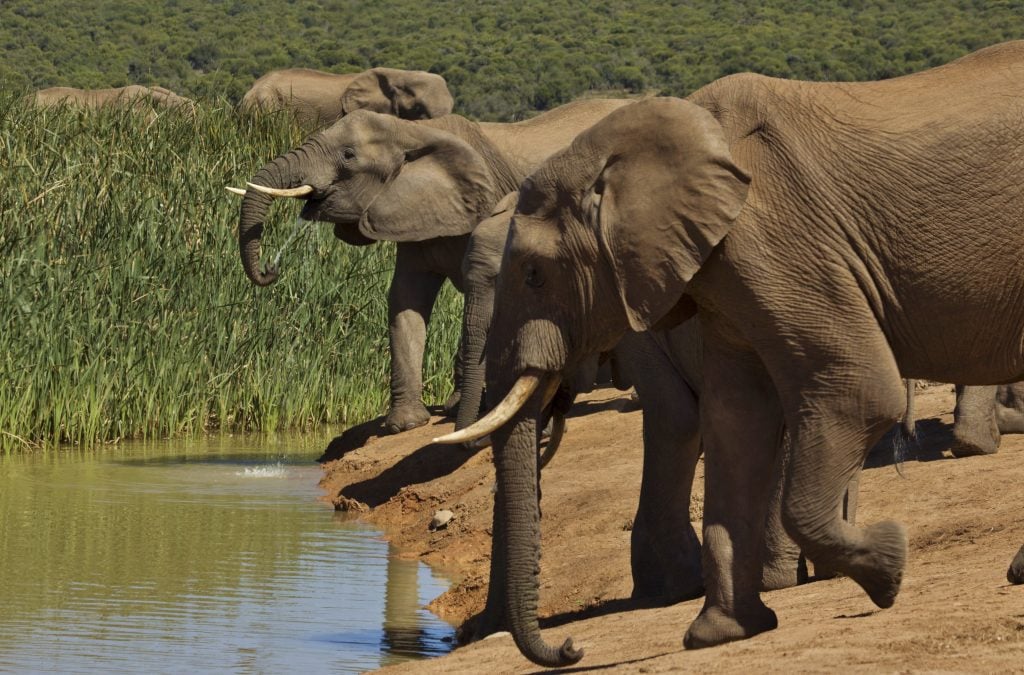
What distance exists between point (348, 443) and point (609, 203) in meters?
7.45

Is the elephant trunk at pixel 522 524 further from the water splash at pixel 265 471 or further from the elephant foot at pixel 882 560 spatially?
the water splash at pixel 265 471

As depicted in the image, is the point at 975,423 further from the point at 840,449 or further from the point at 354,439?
the point at 354,439

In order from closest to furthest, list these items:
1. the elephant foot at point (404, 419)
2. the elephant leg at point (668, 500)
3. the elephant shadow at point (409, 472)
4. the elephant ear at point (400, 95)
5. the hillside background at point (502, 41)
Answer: the elephant leg at point (668, 500) → the elephant shadow at point (409, 472) → the elephant foot at point (404, 419) → the elephant ear at point (400, 95) → the hillside background at point (502, 41)

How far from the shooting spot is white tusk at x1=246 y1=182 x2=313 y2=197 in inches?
473

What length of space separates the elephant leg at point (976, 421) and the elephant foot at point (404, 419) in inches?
180

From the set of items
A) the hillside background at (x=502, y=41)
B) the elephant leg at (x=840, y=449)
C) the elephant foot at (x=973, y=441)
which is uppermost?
the hillside background at (x=502, y=41)

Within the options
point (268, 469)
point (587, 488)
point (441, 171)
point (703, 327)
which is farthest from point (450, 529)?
point (703, 327)

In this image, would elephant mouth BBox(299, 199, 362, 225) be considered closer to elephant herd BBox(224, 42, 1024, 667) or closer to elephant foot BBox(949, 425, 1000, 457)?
elephant foot BBox(949, 425, 1000, 457)

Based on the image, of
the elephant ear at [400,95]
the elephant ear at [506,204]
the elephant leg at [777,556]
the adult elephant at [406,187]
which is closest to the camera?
the elephant leg at [777,556]

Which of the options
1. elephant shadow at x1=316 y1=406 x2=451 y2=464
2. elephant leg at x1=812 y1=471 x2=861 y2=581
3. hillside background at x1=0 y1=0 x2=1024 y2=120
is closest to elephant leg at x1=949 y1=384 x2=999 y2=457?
elephant leg at x1=812 y1=471 x2=861 y2=581

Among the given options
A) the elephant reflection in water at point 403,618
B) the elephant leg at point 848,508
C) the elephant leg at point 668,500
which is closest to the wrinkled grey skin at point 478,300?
the elephant reflection in water at point 403,618

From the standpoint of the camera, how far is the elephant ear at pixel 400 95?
23641 millimetres

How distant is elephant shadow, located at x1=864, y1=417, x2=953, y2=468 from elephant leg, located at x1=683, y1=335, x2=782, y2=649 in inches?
122

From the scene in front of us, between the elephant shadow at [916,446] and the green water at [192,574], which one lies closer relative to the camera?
the green water at [192,574]
